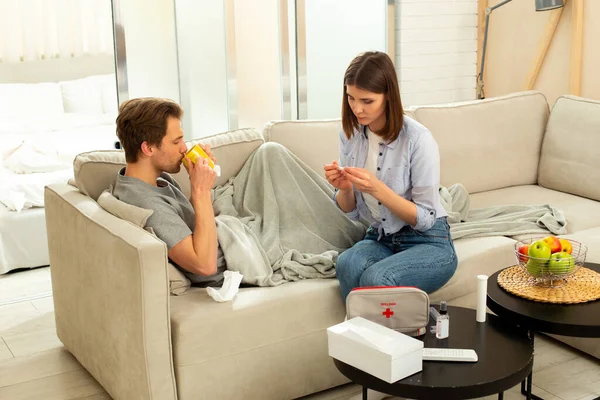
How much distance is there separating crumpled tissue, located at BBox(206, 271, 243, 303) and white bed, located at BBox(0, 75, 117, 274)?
1856 mm

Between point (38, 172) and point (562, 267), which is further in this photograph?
point (38, 172)

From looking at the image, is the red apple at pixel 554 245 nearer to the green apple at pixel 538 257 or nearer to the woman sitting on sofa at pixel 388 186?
the green apple at pixel 538 257

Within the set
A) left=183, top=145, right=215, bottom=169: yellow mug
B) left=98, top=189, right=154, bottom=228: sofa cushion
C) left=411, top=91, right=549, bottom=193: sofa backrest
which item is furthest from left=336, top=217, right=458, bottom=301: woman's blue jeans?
left=411, top=91, right=549, bottom=193: sofa backrest

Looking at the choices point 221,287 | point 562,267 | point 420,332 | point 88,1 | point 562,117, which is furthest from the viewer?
point 88,1

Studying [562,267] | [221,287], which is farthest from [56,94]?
[562,267]

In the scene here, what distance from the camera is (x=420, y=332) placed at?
2.10 metres

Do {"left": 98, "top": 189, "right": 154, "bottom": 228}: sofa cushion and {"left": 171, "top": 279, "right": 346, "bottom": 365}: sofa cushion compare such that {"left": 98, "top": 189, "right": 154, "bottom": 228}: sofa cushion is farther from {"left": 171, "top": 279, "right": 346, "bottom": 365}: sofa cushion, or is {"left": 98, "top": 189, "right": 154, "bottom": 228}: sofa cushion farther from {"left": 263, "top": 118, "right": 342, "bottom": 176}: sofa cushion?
{"left": 263, "top": 118, "right": 342, "bottom": 176}: sofa cushion

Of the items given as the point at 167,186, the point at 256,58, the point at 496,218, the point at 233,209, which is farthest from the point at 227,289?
the point at 256,58

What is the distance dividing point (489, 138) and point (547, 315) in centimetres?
158

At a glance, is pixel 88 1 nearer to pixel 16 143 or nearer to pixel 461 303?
pixel 16 143

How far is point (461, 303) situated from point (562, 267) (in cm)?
52

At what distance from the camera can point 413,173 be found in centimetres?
247

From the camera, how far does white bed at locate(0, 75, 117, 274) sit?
3902 mm

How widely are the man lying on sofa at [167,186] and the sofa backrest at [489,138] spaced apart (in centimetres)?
137
